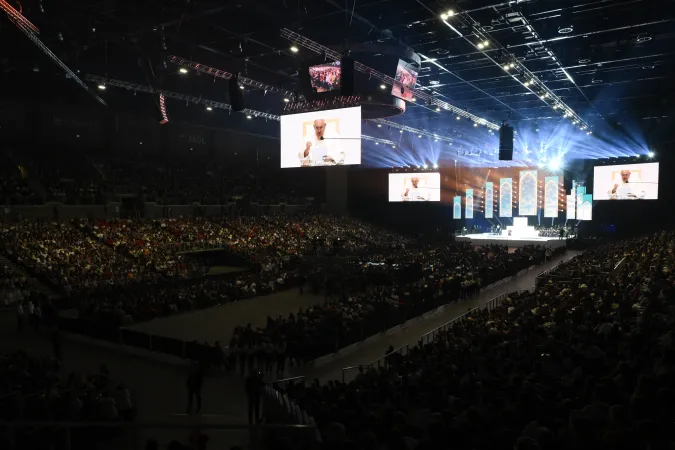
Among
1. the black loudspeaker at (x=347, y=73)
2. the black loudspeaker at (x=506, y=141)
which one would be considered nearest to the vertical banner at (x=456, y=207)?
the black loudspeaker at (x=506, y=141)

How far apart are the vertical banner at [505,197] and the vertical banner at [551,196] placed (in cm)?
293

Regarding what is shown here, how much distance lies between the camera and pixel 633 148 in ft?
112

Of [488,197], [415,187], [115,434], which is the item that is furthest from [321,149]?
[488,197]

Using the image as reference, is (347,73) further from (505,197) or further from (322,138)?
(505,197)

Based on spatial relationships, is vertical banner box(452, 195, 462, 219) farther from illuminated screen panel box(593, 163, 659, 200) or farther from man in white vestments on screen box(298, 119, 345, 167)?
man in white vestments on screen box(298, 119, 345, 167)

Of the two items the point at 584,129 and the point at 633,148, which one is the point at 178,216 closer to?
the point at 584,129

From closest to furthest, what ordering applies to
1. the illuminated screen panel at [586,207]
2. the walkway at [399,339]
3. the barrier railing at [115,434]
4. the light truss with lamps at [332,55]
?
the barrier railing at [115,434], the walkway at [399,339], the light truss with lamps at [332,55], the illuminated screen panel at [586,207]

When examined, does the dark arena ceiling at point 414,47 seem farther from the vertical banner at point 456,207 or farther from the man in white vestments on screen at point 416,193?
the vertical banner at point 456,207

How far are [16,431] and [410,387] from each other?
4.43m

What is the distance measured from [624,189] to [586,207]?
7528mm

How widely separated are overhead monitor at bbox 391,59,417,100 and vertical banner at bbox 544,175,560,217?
65.0ft

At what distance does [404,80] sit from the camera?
20.8 metres

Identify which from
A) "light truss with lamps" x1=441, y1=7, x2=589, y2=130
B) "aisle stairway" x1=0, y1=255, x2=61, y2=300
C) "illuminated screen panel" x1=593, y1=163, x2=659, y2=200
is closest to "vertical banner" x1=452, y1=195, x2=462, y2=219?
"illuminated screen panel" x1=593, y1=163, x2=659, y2=200

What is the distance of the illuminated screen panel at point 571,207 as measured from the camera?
121ft
